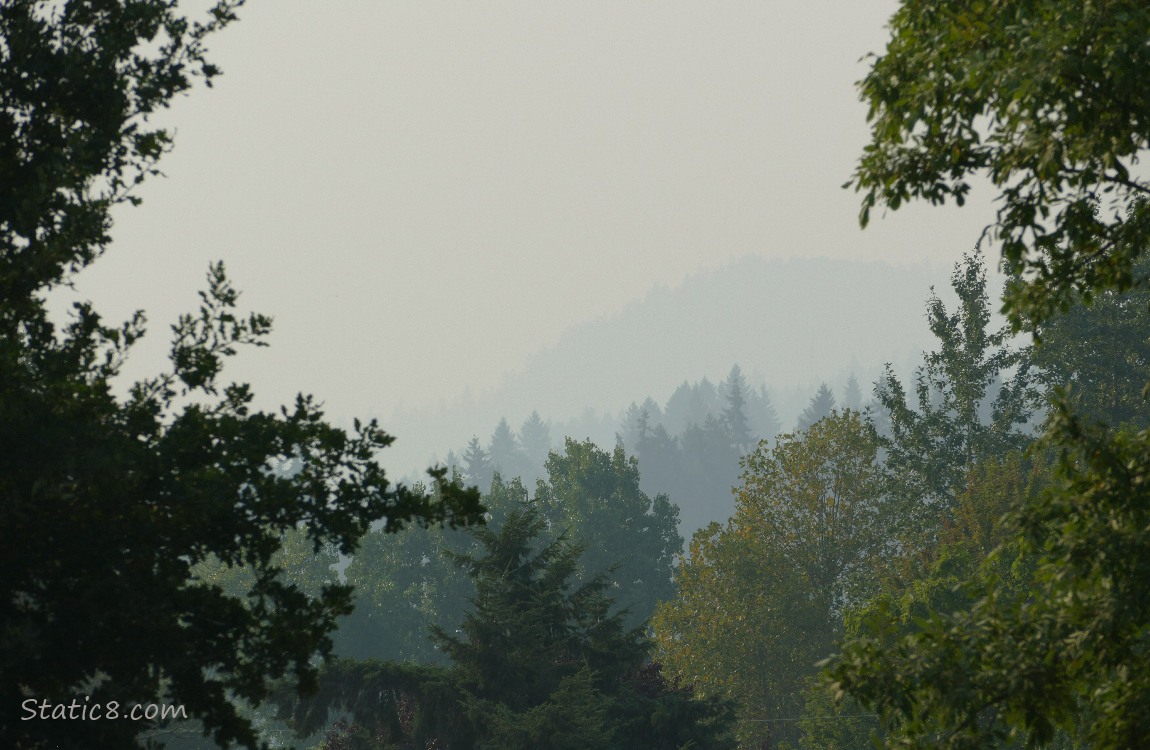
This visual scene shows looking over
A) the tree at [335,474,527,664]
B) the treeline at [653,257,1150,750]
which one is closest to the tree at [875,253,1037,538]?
the treeline at [653,257,1150,750]

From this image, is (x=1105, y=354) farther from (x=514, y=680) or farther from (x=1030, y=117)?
(x=1030, y=117)

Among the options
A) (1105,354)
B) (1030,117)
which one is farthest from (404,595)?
(1030,117)

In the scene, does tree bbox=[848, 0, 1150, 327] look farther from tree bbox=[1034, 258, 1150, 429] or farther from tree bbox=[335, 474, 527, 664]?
tree bbox=[335, 474, 527, 664]

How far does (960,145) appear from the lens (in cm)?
795

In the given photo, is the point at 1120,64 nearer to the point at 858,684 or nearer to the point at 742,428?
the point at 858,684

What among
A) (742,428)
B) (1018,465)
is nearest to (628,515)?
(1018,465)

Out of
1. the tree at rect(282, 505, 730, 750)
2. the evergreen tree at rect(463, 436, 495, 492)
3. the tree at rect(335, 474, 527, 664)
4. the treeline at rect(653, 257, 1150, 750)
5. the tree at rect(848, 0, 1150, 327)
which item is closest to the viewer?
the tree at rect(848, 0, 1150, 327)

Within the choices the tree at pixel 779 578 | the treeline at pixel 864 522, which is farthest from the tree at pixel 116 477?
the tree at pixel 779 578

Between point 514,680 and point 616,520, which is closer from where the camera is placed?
point 514,680

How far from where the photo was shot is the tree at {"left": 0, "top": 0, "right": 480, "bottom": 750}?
28.3ft

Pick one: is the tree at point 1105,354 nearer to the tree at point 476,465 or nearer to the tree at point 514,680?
the tree at point 514,680

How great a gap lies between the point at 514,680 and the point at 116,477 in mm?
15627

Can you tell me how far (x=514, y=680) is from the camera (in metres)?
23.2

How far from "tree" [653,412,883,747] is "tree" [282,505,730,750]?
1575cm
